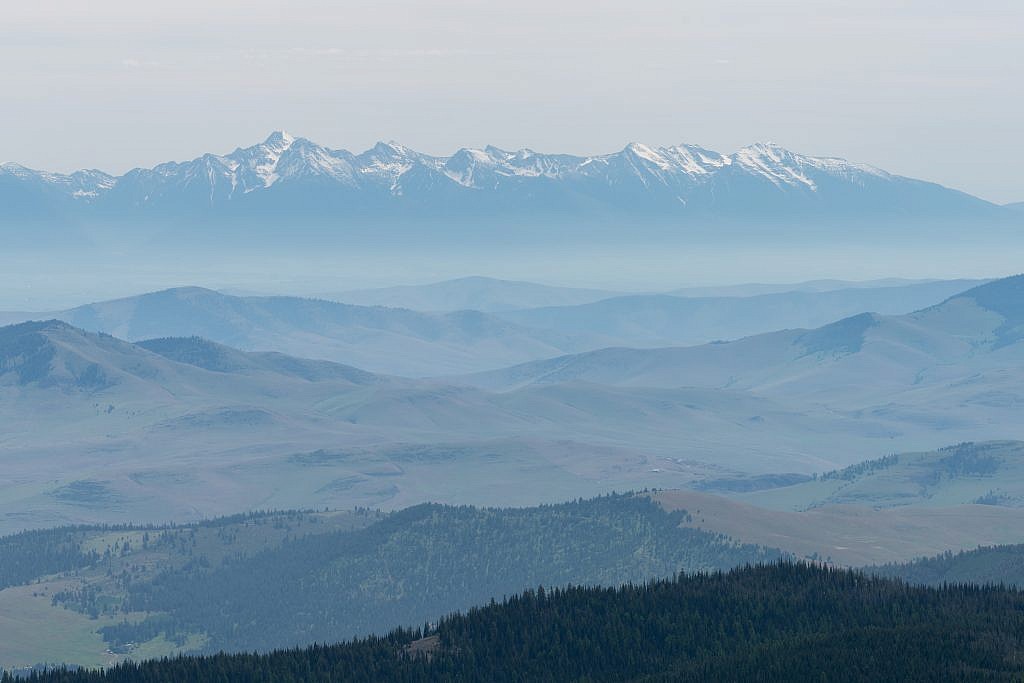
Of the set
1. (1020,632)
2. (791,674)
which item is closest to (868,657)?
(791,674)

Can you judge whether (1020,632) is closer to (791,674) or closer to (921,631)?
(921,631)

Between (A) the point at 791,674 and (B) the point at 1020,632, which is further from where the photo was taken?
(B) the point at 1020,632

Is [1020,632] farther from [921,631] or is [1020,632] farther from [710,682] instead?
[710,682]

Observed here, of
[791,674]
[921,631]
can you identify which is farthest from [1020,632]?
[791,674]

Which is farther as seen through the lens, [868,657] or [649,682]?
[649,682]

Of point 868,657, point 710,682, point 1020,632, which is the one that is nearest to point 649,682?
point 710,682

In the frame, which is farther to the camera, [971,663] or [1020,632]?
[1020,632]

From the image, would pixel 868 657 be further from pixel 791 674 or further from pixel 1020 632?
pixel 1020 632
